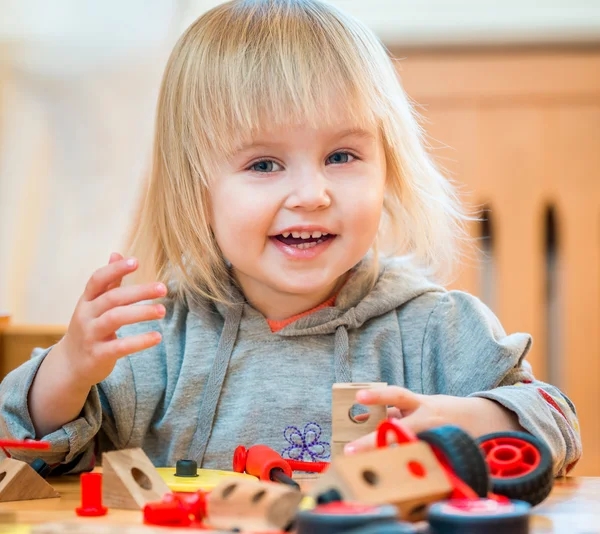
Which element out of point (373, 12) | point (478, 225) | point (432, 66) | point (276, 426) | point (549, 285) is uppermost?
point (373, 12)

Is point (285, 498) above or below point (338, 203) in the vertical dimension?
below

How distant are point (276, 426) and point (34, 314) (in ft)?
4.50

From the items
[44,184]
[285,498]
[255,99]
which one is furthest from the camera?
[44,184]

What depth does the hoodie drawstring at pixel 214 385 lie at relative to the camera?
95 centimetres

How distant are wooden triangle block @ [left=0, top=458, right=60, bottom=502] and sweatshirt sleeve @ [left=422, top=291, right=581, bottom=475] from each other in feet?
1.27

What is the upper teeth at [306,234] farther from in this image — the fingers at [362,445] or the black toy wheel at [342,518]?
the black toy wheel at [342,518]

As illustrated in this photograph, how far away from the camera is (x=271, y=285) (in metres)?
0.98

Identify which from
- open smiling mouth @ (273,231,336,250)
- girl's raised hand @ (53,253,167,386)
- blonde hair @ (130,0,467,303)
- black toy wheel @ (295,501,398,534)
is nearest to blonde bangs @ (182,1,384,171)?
blonde hair @ (130,0,467,303)

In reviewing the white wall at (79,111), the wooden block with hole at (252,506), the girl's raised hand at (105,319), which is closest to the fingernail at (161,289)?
the girl's raised hand at (105,319)

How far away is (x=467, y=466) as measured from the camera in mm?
525

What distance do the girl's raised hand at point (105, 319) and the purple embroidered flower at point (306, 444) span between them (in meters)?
0.22

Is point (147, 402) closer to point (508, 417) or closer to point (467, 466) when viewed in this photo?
point (508, 417)

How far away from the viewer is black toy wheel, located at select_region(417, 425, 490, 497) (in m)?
0.52

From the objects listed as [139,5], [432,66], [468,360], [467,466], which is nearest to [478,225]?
[432,66]
